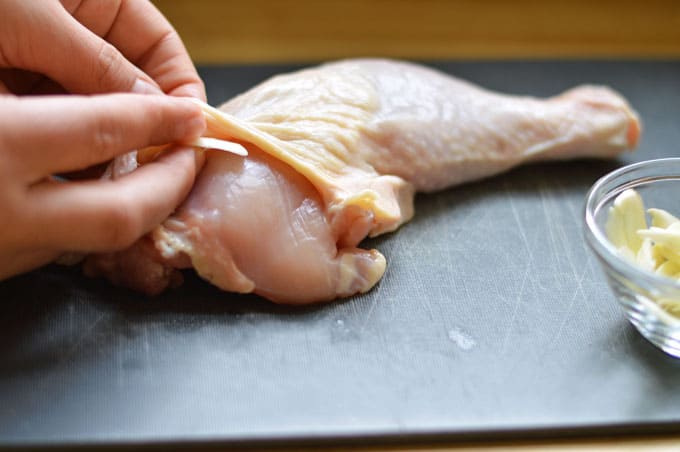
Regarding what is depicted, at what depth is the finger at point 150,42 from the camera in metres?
1.52

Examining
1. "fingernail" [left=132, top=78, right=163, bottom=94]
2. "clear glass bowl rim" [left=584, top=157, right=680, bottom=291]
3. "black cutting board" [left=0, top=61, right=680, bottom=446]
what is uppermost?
"fingernail" [left=132, top=78, right=163, bottom=94]

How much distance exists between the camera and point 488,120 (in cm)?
177

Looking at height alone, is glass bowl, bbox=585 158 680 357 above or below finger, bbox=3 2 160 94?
below

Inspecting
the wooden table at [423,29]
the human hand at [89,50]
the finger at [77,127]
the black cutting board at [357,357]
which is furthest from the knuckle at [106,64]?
the wooden table at [423,29]

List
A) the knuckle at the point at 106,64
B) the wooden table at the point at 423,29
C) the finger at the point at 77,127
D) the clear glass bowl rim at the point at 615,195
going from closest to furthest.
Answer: the finger at the point at 77,127 < the clear glass bowl rim at the point at 615,195 < the knuckle at the point at 106,64 < the wooden table at the point at 423,29

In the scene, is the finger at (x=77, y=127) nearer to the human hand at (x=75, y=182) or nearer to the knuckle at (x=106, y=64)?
the human hand at (x=75, y=182)

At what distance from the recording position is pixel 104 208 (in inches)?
46.8

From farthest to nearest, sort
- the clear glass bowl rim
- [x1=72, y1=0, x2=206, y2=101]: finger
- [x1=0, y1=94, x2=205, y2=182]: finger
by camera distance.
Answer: [x1=72, y1=0, x2=206, y2=101]: finger → the clear glass bowl rim → [x1=0, y1=94, x2=205, y2=182]: finger

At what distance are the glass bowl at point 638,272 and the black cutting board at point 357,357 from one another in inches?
2.4

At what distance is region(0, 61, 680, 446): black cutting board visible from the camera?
1189 mm

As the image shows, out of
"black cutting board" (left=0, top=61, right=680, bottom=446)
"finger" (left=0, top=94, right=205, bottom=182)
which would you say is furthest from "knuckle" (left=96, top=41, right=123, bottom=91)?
"black cutting board" (left=0, top=61, right=680, bottom=446)

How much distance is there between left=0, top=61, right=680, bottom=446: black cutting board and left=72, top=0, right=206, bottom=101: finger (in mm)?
393

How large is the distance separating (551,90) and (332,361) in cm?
119

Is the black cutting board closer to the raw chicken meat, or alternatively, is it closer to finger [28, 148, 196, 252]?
the raw chicken meat
